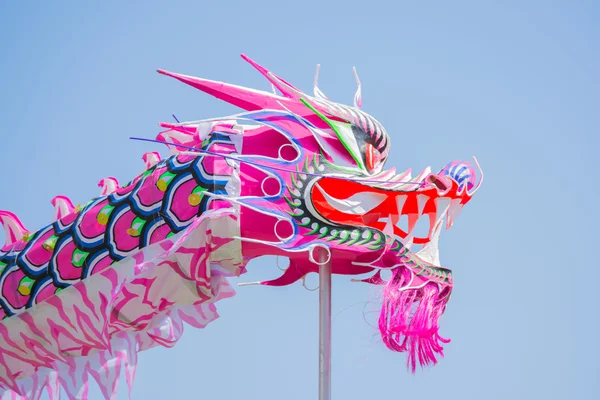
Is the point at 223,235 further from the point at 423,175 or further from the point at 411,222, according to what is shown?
the point at 423,175

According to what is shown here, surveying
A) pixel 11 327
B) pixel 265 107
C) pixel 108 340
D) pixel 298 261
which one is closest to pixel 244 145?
pixel 265 107

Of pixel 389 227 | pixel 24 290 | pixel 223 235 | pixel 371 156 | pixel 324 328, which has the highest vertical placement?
pixel 371 156

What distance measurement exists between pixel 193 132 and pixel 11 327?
2.07 meters

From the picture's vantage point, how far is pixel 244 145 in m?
9.30

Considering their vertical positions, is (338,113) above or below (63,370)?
above

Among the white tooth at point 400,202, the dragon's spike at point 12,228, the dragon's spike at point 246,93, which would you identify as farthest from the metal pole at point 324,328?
the dragon's spike at point 12,228

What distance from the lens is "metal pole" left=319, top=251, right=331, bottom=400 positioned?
9.15 meters

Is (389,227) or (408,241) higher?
(389,227)

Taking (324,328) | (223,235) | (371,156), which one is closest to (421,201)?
(371,156)

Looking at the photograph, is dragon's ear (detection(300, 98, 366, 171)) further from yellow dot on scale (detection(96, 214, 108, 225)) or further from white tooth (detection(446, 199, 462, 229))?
yellow dot on scale (detection(96, 214, 108, 225))

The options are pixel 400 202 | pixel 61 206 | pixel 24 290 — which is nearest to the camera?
pixel 400 202

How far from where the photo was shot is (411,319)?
29.9 ft

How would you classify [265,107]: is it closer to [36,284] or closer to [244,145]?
[244,145]

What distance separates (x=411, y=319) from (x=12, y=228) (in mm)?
3430
